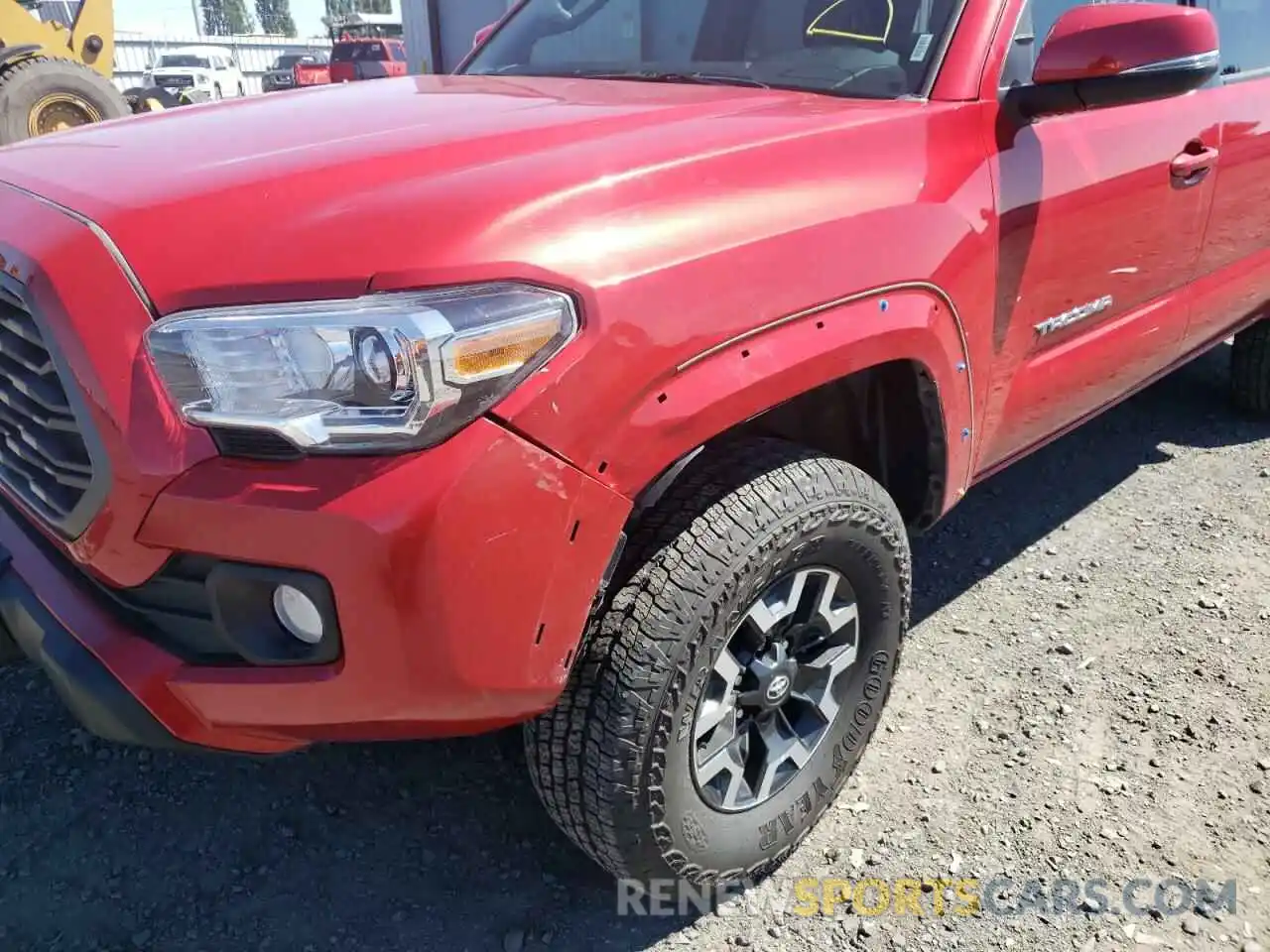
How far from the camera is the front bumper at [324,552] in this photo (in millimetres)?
1406

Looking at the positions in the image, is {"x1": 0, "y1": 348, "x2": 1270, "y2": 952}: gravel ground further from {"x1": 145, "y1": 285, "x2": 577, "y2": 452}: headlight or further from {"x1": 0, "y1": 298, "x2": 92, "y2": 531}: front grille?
{"x1": 145, "y1": 285, "x2": 577, "y2": 452}: headlight

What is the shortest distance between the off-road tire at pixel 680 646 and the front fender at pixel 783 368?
0.56 feet

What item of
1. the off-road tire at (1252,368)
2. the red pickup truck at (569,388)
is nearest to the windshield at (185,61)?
the off-road tire at (1252,368)

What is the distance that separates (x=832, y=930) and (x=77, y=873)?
1.55m

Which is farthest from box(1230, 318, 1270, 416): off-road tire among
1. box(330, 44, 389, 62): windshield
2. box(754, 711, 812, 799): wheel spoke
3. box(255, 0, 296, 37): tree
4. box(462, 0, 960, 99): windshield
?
box(255, 0, 296, 37): tree

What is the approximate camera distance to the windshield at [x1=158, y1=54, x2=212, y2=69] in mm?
27922

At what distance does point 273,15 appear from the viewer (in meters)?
88.9

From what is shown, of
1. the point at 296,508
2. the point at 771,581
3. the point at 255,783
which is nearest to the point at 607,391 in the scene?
the point at 296,508

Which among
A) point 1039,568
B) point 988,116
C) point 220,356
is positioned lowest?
point 1039,568

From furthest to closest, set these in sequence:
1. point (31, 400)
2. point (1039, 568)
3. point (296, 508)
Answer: point (1039, 568)
point (31, 400)
point (296, 508)

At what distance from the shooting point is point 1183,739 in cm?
251

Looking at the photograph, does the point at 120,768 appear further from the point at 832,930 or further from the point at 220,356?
the point at 832,930

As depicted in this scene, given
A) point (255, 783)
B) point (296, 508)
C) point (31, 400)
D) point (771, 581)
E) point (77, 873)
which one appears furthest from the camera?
point (255, 783)

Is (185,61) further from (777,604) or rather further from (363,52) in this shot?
(777,604)
